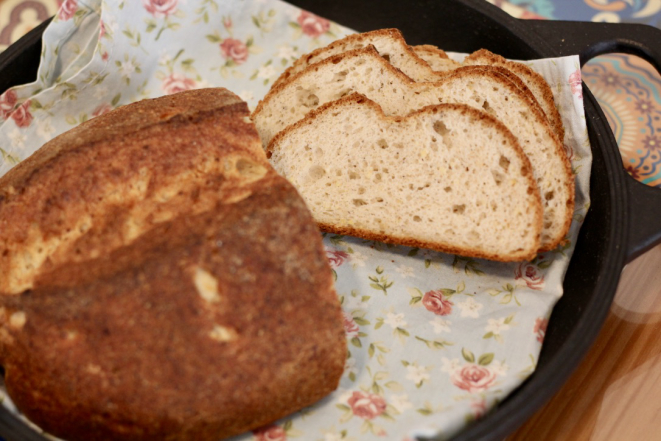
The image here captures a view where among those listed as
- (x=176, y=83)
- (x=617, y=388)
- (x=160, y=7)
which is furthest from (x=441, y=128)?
(x=160, y=7)

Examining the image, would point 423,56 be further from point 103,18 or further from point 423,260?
point 103,18

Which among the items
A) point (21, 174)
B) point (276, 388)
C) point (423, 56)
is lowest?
point (276, 388)

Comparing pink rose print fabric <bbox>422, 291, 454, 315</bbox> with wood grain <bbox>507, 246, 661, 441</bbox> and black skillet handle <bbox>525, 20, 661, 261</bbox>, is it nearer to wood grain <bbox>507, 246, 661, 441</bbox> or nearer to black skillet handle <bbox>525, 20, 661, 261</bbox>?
wood grain <bbox>507, 246, 661, 441</bbox>

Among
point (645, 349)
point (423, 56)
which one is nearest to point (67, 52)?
point (423, 56)

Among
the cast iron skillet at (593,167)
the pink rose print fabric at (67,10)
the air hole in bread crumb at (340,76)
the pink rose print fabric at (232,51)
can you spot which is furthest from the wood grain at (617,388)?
the pink rose print fabric at (67,10)

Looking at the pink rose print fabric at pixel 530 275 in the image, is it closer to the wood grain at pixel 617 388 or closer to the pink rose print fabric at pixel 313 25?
the wood grain at pixel 617 388

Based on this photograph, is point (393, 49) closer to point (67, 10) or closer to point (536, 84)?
point (536, 84)

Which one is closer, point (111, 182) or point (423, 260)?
point (111, 182)

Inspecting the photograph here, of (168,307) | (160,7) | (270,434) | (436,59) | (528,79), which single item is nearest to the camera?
(168,307)

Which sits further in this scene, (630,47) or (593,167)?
(630,47)
